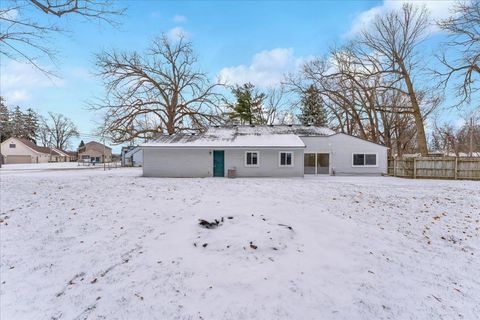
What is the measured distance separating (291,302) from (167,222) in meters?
4.12

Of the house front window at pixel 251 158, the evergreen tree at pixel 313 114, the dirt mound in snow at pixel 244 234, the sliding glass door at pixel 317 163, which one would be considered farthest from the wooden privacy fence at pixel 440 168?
the dirt mound in snow at pixel 244 234

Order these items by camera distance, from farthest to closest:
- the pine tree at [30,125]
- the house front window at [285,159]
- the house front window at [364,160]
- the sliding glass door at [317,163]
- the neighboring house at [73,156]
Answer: the neighboring house at [73,156] < the pine tree at [30,125] < the sliding glass door at [317,163] < the house front window at [364,160] < the house front window at [285,159]

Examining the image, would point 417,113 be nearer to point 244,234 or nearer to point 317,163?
point 317,163

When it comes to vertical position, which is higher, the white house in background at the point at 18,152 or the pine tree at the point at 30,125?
the pine tree at the point at 30,125

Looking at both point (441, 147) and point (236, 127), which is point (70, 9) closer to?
point (236, 127)

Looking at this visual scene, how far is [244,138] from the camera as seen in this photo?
17828mm

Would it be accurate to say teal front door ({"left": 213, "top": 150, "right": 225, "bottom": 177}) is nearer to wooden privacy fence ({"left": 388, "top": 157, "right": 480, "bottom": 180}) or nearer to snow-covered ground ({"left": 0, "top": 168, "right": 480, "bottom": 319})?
snow-covered ground ({"left": 0, "top": 168, "right": 480, "bottom": 319})

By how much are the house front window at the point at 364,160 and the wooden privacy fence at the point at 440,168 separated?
186cm

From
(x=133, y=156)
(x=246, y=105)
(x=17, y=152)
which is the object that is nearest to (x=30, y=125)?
(x=17, y=152)

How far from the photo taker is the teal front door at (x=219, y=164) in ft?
55.0

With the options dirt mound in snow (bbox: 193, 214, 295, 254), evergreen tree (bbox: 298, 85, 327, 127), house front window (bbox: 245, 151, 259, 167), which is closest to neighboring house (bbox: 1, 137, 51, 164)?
evergreen tree (bbox: 298, 85, 327, 127)

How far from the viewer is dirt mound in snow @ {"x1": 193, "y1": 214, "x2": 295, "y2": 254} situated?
518cm

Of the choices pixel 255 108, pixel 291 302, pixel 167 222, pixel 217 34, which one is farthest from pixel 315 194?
pixel 255 108

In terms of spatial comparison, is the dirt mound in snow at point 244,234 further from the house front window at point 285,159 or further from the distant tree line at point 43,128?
the distant tree line at point 43,128
